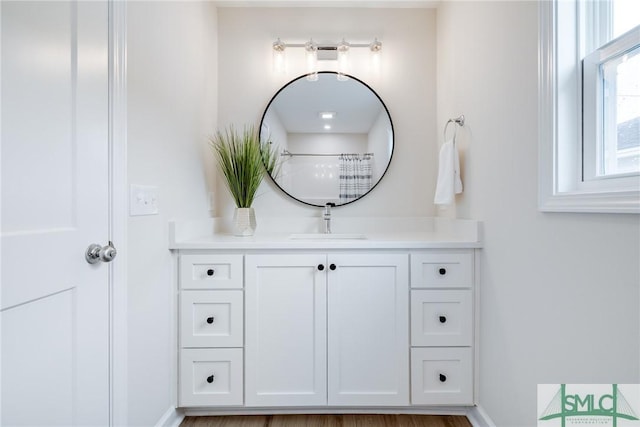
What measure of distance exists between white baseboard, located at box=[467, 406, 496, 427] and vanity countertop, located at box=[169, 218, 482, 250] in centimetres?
78

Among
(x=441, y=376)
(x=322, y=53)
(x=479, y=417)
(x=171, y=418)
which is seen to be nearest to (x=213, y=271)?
(x=171, y=418)

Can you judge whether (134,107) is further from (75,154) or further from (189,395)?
(189,395)

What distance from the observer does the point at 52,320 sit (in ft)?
2.99

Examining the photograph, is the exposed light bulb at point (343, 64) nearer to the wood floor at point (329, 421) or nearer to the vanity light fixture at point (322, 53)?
the vanity light fixture at point (322, 53)

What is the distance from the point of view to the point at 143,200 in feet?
4.27

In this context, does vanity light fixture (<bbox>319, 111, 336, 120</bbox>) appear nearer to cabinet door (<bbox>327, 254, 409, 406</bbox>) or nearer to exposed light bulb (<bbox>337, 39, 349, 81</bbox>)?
exposed light bulb (<bbox>337, 39, 349, 81</bbox>)

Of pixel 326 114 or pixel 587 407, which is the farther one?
pixel 326 114

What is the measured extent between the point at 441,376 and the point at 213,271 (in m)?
1.21

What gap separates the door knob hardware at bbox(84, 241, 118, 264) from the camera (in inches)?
40.6

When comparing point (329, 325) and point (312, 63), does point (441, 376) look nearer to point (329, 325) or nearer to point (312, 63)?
point (329, 325)

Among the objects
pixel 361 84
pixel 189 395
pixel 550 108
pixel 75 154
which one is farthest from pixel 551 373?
pixel 361 84

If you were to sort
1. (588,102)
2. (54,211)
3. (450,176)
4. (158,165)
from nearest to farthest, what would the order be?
(54,211)
(588,102)
(158,165)
(450,176)

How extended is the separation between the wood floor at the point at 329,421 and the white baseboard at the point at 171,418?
30 millimetres

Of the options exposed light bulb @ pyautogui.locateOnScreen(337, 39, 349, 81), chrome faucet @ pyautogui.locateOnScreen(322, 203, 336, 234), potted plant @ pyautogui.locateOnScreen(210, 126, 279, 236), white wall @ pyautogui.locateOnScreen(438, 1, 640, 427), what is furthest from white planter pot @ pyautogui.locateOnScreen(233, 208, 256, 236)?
white wall @ pyautogui.locateOnScreen(438, 1, 640, 427)
